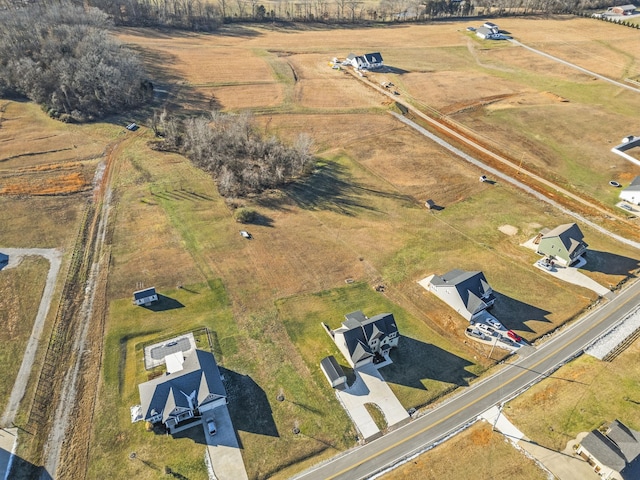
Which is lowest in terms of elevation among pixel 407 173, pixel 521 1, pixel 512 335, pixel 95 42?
pixel 512 335

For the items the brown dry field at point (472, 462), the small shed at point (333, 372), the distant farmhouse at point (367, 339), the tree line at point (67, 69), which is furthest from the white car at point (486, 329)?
the tree line at point (67, 69)

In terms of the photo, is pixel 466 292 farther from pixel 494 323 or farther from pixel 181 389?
pixel 181 389

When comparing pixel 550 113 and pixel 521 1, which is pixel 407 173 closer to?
pixel 550 113

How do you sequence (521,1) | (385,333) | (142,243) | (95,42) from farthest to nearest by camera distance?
(521,1) < (95,42) < (142,243) < (385,333)

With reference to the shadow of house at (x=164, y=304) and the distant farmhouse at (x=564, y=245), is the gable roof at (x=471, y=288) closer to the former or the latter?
the distant farmhouse at (x=564, y=245)

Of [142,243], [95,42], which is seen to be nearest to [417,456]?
[142,243]

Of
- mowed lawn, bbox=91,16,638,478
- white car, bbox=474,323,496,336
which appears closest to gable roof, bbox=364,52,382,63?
mowed lawn, bbox=91,16,638,478
